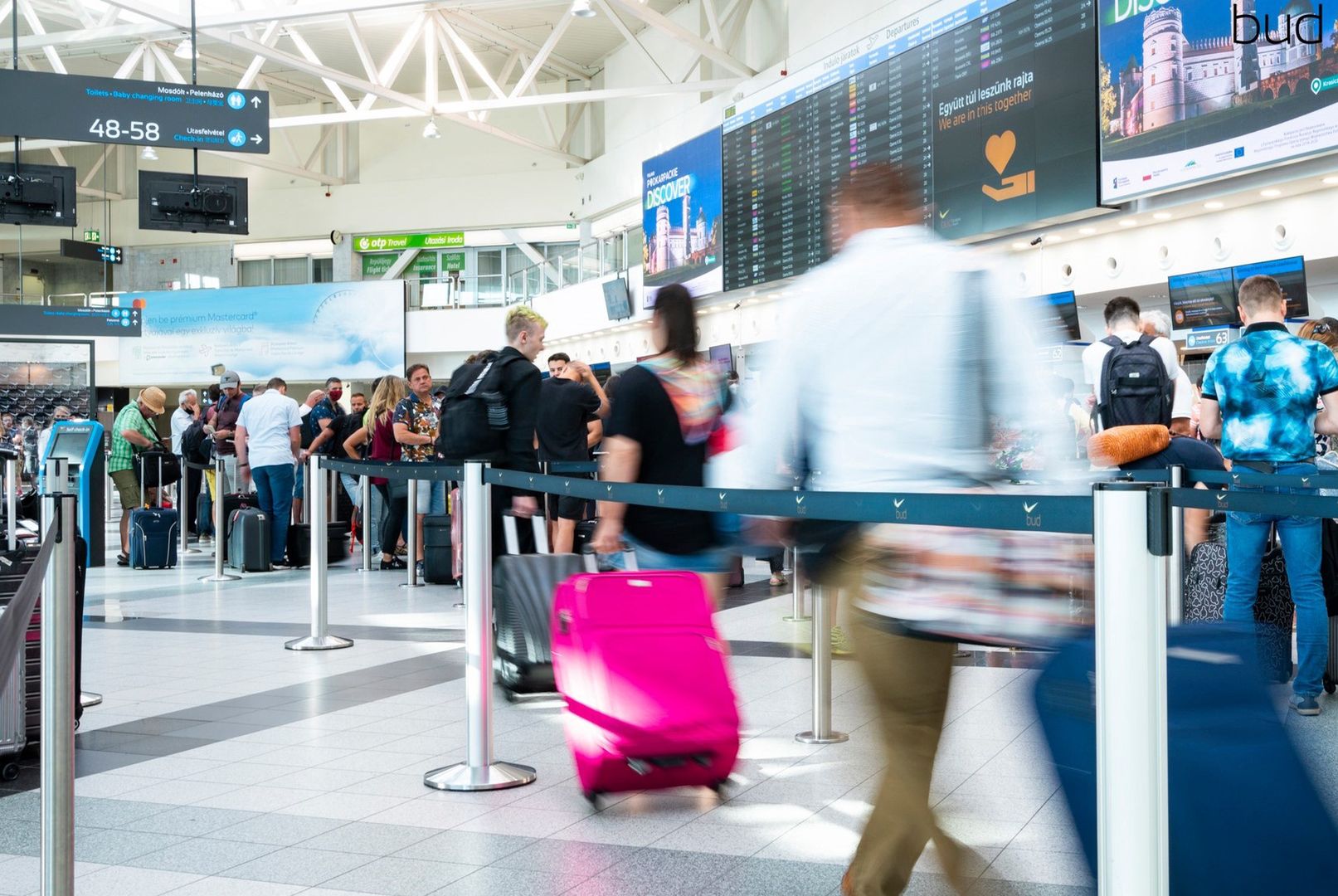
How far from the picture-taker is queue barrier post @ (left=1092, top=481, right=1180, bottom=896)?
1.41 meters

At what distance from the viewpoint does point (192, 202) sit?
1666 centimetres

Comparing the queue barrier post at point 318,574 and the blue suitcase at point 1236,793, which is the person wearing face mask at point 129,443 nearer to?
the queue barrier post at point 318,574

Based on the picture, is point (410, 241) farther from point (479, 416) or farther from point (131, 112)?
point (479, 416)

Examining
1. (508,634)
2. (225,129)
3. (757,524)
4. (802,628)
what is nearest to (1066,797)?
(757,524)

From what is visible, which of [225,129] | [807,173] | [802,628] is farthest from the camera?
[225,129]

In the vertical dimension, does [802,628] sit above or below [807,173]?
below

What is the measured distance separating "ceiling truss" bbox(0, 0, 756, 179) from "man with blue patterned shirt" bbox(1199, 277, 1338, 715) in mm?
13554

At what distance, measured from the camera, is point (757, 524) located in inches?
113

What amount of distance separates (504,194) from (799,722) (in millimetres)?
24303

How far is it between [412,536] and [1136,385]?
18.4 ft

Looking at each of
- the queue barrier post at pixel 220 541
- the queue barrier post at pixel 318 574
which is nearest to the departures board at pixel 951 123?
the queue barrier post at pixel 318 574

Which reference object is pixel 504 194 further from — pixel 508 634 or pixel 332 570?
pixel 508 634

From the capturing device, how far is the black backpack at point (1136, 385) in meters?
5.73

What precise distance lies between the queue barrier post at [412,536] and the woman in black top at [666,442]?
542 cm
